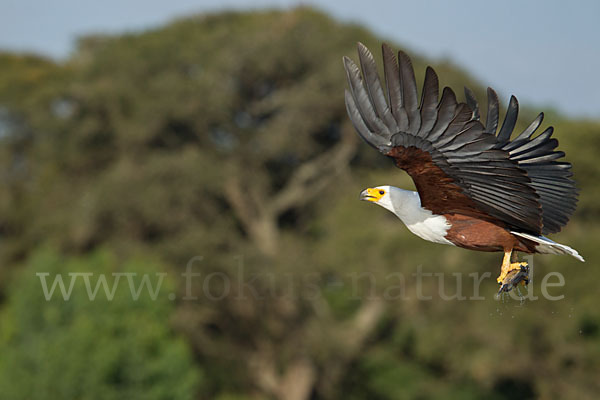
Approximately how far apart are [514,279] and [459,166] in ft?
3.79

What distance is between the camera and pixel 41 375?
25.5m

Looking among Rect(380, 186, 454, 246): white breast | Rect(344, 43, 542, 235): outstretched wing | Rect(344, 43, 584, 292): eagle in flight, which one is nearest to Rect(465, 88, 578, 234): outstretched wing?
Rect(344, 43, 584, 292): eagle in flight

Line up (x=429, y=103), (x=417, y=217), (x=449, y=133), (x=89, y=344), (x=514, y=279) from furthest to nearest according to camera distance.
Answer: (x=89, y=344), (x=417, y=217), (x=514, y=279), (x=449, y=133), (x=429, y=103)

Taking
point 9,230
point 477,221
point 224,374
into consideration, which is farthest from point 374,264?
point 477,221

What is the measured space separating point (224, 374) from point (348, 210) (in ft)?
32.8

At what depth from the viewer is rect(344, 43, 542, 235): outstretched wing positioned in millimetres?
6781

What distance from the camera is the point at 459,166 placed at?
715 centimetres

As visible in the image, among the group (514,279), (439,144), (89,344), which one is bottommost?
(89,344)

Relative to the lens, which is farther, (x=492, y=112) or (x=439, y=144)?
(x=492, y=112)

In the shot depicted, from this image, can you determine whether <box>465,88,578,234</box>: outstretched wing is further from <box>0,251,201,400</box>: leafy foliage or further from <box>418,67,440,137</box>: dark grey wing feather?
<box>0,251,201,400</box>: leafy foliage

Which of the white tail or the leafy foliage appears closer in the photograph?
the white tail

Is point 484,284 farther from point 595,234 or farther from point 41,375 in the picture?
point 41,375

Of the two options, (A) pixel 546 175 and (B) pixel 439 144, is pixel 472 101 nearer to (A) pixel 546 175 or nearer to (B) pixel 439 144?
(B) pixel 439 144

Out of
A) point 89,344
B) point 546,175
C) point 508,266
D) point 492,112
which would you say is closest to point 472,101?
point 492,112
